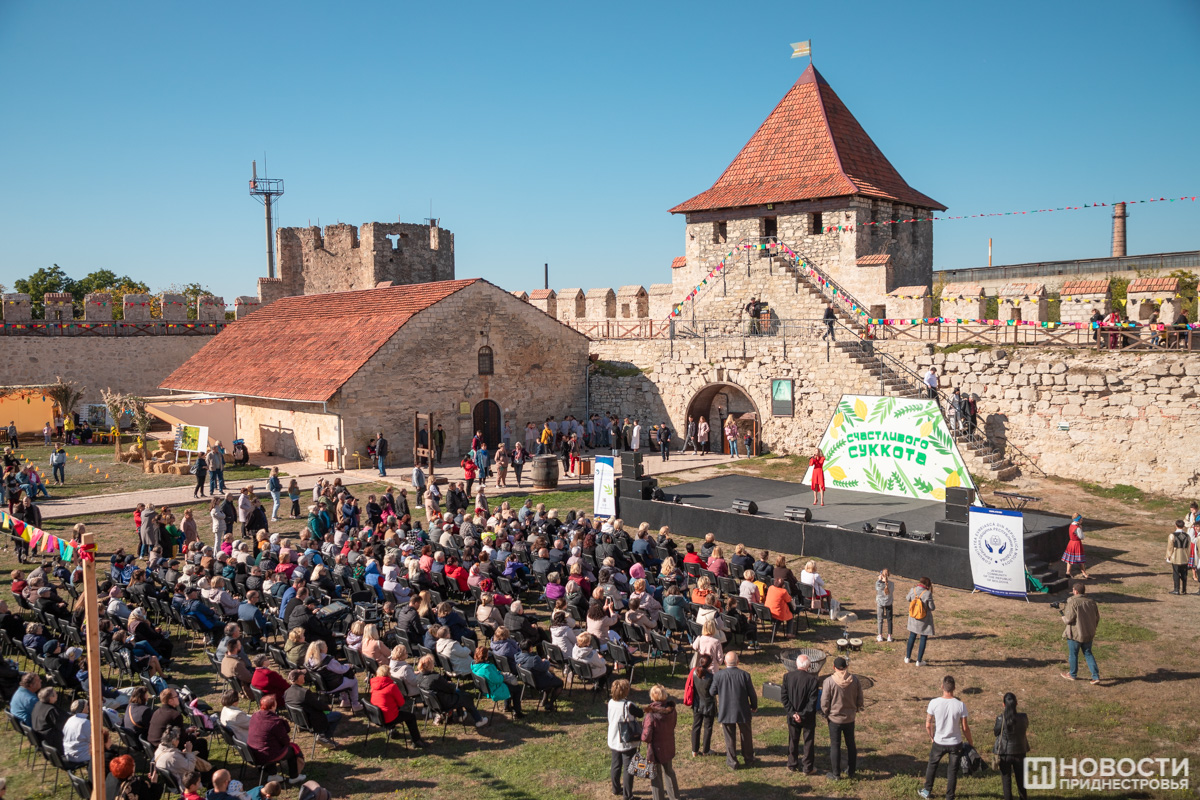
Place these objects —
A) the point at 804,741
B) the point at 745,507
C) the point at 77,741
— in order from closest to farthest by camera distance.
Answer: the point at 77,741, the point at 804,741, the point at 745,507

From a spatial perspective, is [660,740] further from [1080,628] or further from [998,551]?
[998,551]

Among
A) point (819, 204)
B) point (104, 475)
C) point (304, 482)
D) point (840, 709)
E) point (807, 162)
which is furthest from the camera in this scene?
point (807, 162)

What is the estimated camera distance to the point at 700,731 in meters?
9.56

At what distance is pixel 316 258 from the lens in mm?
43125

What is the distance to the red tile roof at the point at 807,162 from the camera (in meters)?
30.3

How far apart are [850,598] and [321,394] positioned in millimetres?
17294

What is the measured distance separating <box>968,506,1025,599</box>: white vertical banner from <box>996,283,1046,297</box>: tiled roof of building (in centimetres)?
1072

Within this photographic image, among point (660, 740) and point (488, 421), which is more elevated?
point (488, 421)

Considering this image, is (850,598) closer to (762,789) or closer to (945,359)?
(762,789)

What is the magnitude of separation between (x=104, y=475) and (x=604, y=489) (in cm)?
1620

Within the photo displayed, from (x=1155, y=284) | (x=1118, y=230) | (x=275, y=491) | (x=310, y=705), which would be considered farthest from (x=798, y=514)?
(x=1118, y=230)

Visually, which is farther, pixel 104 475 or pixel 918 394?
pixel 104 475

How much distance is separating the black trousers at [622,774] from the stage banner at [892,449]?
11.3m

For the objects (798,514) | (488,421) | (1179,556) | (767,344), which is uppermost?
(767,344)
